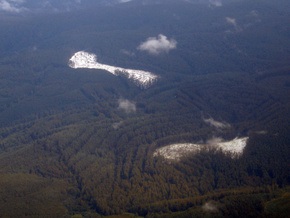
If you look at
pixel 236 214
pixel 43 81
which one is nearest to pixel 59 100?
pixel 43 81

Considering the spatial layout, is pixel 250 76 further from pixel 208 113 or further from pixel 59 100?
pixel 59 100

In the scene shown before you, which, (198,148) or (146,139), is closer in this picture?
(198,148)

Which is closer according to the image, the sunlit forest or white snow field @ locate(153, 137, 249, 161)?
the sunlit forest

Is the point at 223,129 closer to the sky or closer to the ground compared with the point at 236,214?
closer to the ground

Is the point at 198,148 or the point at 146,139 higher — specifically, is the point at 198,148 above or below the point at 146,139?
above

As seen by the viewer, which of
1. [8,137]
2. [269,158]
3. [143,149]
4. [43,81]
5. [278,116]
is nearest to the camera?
[269,158]
